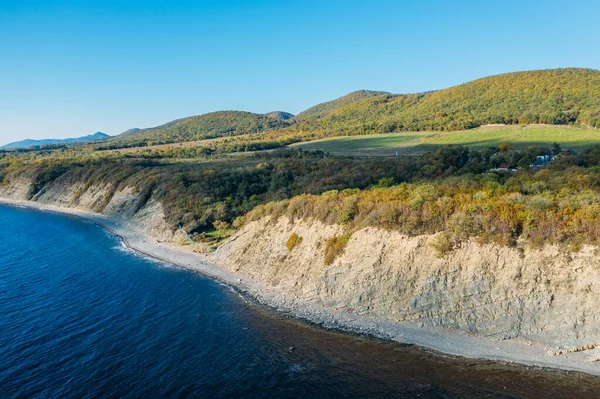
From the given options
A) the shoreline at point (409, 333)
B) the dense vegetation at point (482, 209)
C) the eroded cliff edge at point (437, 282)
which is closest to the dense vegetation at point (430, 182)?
the dense vegetation at point (482, 209)

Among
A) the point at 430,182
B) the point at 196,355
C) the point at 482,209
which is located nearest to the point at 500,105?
the point at 430,182

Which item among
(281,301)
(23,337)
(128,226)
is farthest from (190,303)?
(128,226)

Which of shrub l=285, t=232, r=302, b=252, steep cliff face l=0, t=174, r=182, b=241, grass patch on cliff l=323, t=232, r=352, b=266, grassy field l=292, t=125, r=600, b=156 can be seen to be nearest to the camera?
grass patch on cliff l=323, t=232, r=352, b=266

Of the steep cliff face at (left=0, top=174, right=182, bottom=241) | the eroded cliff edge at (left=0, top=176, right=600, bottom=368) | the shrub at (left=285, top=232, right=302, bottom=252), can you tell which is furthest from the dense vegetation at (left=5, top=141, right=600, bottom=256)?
the shrub at (left=285, top=232, right=302, bottom=252)

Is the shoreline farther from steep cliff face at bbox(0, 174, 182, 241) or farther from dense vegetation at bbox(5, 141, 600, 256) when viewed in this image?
steep cliff face at bbox(0, 174, 182, 241)

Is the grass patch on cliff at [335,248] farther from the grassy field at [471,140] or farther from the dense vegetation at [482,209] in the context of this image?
the grassy field at [471,140]

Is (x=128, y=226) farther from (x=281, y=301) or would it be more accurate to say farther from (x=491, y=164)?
(x=491, y=164)
